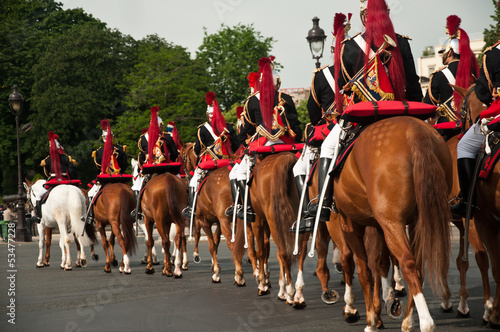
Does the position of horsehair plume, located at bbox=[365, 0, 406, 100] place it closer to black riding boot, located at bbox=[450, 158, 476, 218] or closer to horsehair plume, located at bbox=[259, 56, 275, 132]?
black riding boot, located at bbox=[450, 158, 476, 218]

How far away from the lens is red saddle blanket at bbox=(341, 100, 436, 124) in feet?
22.8

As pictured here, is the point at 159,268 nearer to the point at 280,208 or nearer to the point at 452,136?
the point at 280,208

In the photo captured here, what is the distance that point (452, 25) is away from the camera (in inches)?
395

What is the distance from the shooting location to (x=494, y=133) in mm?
7078

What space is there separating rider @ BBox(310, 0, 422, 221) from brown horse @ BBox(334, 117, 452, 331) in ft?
2.69

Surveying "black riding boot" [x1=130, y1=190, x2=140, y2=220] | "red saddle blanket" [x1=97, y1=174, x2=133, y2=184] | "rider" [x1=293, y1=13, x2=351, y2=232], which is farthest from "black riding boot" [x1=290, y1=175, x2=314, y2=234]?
"red saddle blanket" [x1=97, y1=174, x2=133, y2=184]

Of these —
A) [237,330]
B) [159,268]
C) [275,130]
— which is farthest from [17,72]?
[237,330]

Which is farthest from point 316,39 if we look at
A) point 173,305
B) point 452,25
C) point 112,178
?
point 173,305

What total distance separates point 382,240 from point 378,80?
175 centimetres

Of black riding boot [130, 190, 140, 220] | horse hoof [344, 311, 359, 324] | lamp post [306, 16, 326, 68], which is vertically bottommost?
horse hoof [344, 311, 359, 324]

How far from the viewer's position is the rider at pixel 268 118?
1121 centimetres

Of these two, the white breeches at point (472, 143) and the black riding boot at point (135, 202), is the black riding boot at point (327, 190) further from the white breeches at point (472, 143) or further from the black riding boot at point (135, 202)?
the black riding boot at point (135, 202)

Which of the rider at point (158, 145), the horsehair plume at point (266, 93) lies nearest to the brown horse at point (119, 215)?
the rider at point (158, 145)

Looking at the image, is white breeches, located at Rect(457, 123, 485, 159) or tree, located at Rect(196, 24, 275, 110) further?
tree, located at Rect(196, 24, 275, 110)
